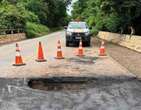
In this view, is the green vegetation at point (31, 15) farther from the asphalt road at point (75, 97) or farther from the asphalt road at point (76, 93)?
the asphalt road at point (75, 97)

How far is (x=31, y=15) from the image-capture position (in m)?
64.8

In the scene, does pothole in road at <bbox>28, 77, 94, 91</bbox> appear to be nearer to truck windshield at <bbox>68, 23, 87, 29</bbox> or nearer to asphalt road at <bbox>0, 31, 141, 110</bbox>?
asphalt road at <bbox>0, 31, 141, 110</bbox>

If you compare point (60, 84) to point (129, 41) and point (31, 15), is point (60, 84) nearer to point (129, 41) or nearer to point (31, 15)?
point (129, 41)

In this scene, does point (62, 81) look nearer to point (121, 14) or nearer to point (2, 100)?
point (2, 100)

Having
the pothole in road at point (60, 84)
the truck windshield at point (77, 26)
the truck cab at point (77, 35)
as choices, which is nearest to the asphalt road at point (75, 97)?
the pothole in road at point (60, 84)

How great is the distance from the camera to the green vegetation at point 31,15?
45500 mm

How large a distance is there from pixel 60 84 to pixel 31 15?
5536cm

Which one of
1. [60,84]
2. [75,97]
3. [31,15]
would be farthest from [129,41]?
[31,15]

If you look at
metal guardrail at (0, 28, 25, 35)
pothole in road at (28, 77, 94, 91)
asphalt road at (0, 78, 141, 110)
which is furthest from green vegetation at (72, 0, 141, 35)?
asphalt road at (0, 78, 141, 110)

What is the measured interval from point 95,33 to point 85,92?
164 ft

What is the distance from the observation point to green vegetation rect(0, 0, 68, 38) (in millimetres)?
45500

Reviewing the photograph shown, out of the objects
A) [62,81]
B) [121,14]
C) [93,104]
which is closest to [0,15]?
[121,14]

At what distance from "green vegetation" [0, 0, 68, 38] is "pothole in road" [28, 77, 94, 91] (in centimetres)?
2885

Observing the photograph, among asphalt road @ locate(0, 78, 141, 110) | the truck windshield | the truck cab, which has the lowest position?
the truck cab
